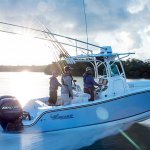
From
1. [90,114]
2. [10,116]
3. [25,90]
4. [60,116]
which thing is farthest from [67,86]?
[25,90]

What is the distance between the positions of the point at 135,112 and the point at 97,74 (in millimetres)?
2659

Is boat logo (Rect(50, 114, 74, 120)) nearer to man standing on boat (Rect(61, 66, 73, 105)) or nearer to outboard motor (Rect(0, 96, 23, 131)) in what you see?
man standing on boat (Rect(61, 66, 73, 105))

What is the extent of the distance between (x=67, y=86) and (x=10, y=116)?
7.58ft

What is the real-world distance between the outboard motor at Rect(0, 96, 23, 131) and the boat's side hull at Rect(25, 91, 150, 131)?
410 millimetres

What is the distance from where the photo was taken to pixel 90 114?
44.6 feet

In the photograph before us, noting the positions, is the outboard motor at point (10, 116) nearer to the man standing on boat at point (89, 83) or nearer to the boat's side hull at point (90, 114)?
the boat's side hull at point (90, 114)

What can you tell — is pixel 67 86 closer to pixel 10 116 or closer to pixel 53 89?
pixel 53 89

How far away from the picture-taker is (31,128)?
13.8 m

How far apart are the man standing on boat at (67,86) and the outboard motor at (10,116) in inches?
67.7

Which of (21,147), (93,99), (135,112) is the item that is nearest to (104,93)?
(93,99)

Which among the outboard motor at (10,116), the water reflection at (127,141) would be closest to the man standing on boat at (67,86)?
the outboard motor at (10,116)

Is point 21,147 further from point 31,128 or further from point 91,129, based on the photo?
point 91,129

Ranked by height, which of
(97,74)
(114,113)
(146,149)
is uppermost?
(97,74)

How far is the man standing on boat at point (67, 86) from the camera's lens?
46.9 ft
